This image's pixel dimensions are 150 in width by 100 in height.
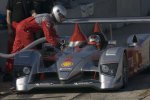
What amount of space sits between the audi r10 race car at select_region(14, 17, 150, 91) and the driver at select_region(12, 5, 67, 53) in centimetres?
36

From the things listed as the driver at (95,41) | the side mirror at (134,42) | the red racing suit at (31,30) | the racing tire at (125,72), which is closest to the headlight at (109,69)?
the racing tire at (125,72)

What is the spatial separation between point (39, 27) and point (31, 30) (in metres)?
0.22

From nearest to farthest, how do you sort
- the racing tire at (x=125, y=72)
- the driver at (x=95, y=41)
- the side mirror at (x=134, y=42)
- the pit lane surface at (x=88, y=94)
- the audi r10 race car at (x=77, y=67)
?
the pit lane surface at (x=88, y=94) < the audi r10 race car at (x=77, y=67) < the racing tire at (x=125, y=72) < the driver at (x=95, y=41) < the side mirror at (x=134, y=42)

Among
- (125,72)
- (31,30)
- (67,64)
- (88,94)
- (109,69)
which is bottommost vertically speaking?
(88,94)

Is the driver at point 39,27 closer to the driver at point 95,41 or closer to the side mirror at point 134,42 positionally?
the driver at point 95,41

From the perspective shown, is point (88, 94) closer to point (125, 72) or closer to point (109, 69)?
point (109, 69)

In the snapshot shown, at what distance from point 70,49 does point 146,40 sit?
1.91m

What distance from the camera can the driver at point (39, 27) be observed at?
11.1m

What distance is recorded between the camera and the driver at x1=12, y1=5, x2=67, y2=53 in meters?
11.1

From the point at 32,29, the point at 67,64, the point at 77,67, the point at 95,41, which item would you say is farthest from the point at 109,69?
the point at 32,29

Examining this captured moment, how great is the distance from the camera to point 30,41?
11.7m

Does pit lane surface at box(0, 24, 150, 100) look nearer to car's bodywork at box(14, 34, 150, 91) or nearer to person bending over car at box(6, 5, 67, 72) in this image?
car's bodywork at box(14, 34, 150, 91)

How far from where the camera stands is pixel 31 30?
11.7m

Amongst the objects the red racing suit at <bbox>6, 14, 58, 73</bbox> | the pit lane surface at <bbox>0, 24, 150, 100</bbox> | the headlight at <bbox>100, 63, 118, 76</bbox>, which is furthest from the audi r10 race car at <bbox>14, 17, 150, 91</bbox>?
the red racing suit at <bbox>6, 14, 58, 73</bbox>
